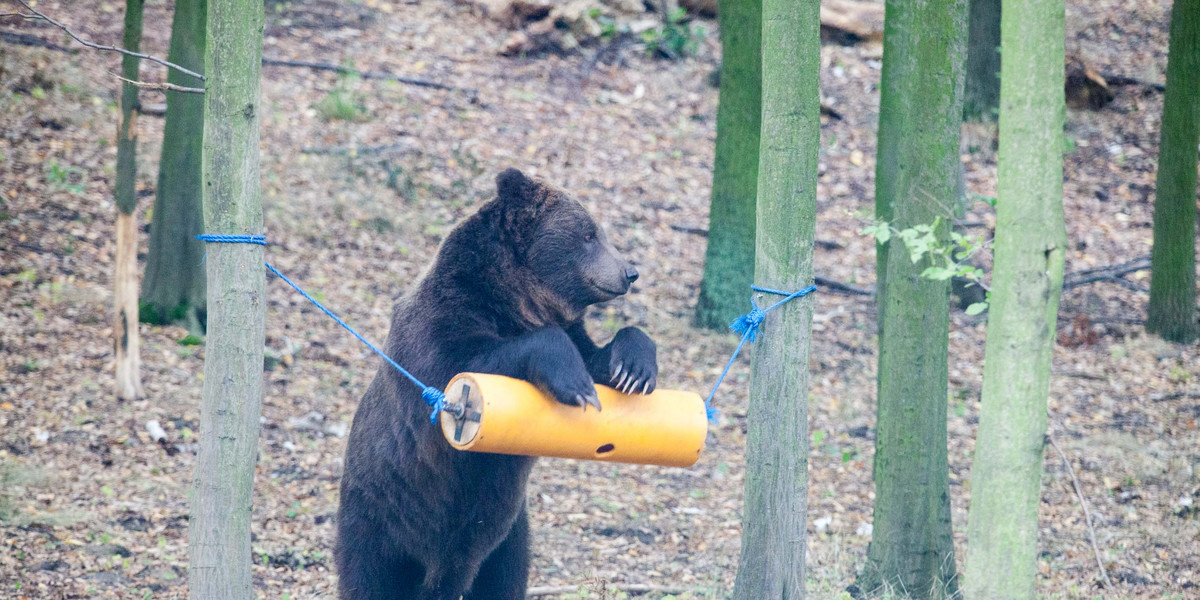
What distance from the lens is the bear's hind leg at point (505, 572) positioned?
5328 millimetres

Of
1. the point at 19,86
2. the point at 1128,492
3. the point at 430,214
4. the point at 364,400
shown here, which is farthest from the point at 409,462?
the point at 19,86

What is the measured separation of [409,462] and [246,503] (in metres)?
0.85

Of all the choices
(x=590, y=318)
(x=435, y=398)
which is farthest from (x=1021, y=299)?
(x=590, y=318)

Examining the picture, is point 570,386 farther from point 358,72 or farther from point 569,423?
point 358,72

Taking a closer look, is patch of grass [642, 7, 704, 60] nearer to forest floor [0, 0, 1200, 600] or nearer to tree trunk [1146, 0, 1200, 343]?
forest floor [0, 0, 1200, 600]

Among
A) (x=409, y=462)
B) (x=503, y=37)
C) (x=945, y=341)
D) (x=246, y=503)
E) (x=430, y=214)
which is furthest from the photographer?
(x=503, y=37)

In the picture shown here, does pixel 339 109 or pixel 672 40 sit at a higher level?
pixel 672 40

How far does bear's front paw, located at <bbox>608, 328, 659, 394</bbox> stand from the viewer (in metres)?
4.42

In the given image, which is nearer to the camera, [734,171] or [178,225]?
[178,225]

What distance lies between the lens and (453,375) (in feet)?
14.8

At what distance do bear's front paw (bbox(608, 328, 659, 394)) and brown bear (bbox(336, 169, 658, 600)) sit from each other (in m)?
0.01

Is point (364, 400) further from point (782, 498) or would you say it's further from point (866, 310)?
point (866, 310)

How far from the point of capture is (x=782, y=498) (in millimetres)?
4621

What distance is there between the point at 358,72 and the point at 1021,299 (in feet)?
41.1
